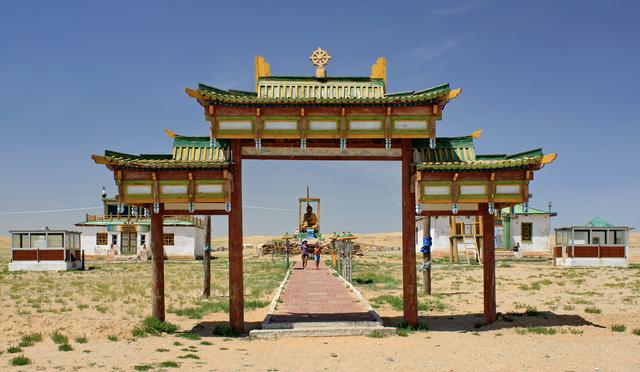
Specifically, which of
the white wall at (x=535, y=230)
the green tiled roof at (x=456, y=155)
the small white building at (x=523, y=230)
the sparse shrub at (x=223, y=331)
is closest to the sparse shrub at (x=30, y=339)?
the sparse shrub at (x=223, y=331)

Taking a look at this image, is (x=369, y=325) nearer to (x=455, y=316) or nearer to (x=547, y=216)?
(x=455, y=316)

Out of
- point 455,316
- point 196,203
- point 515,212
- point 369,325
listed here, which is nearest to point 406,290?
point 369,325

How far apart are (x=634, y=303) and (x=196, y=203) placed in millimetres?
16294

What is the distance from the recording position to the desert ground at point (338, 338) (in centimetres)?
1148

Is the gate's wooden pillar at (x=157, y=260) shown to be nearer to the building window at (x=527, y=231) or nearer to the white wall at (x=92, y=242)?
the white wall at (x=92, y=242)

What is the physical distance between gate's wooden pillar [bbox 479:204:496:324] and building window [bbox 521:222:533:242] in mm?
40152

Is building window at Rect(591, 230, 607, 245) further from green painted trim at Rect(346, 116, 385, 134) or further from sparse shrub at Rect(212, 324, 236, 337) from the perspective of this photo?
sparse shrub at Rect(212, 324, 236, 337)

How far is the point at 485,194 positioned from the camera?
49.4ft

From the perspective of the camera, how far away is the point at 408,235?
601 inches

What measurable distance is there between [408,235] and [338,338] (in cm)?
336

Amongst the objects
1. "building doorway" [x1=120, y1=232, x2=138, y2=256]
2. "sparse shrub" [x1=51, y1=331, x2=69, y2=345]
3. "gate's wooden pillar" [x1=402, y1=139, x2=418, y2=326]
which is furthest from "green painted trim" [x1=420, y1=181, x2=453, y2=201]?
"building doorway" [x1=120, y1=232, x2=138, y2=256]

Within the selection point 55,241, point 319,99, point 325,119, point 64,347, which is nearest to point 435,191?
point 325,119

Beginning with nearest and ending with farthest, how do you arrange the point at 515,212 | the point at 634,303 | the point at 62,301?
the point at 634,303 < the point at 62,301 < the point at 515,212

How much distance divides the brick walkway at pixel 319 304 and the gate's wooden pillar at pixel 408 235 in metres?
1.23
